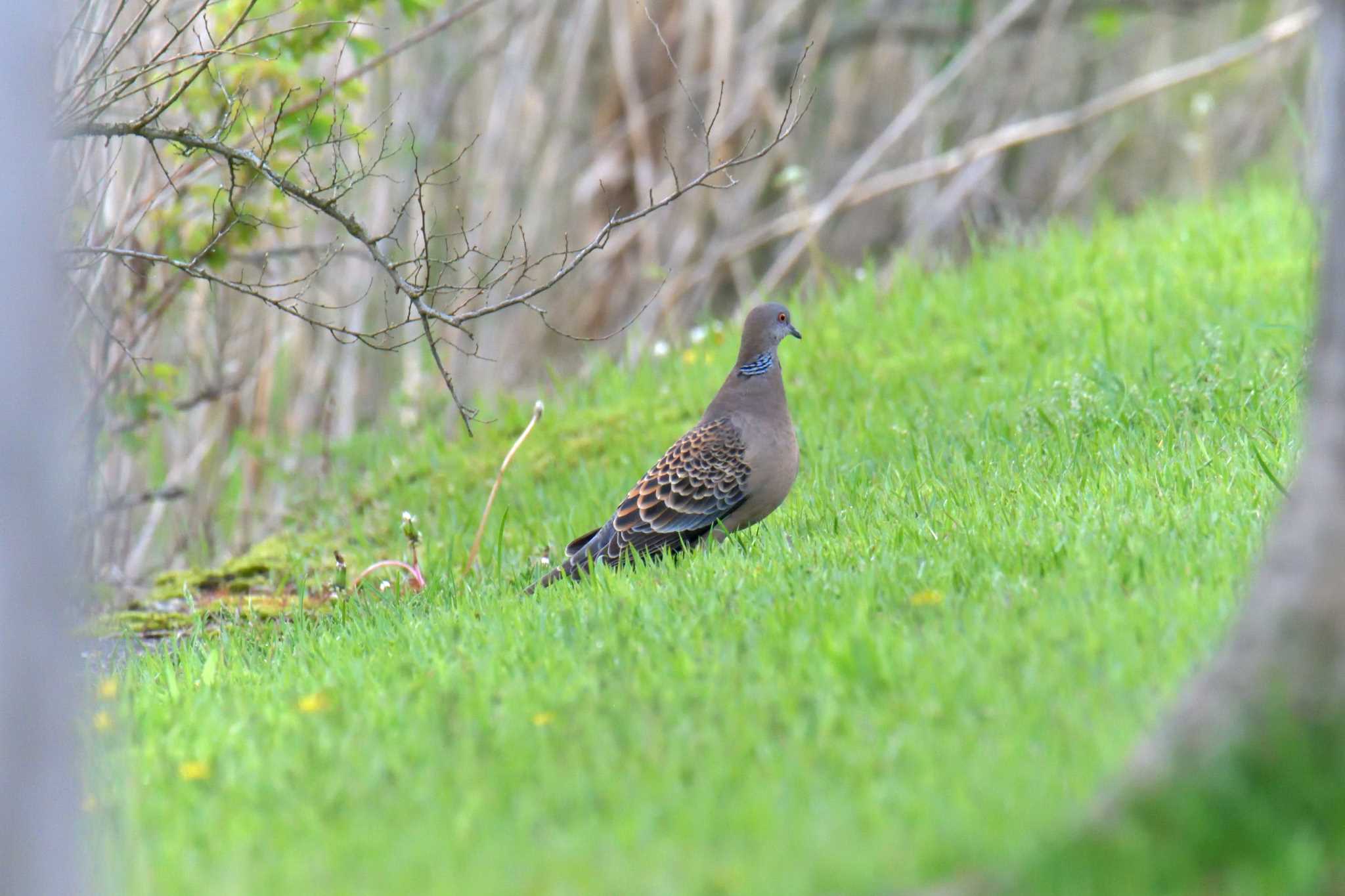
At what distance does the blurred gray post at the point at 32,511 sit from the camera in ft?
8.09

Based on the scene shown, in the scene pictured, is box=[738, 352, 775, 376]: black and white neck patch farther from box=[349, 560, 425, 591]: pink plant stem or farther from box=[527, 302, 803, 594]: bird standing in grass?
box=[349, 560, 425, 591]: pink plant stem

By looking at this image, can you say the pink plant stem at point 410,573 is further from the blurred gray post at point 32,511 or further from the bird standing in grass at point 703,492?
the blurred gray post at point 32,511

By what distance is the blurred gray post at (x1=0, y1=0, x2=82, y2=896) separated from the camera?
2.46 meters

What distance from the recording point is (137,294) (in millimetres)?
8062

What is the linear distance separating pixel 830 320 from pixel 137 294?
4.13 meters

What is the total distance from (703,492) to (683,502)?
0.32 ft

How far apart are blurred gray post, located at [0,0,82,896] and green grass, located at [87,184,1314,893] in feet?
1.47

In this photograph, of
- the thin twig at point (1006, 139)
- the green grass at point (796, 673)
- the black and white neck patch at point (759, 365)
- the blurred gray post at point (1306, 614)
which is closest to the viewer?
the blurred gray post at point (1306, 614)

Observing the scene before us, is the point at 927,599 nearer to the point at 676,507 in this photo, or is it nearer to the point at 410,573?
the point at 676,507

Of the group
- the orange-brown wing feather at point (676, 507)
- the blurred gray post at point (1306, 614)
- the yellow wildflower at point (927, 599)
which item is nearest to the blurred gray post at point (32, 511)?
the blurred gray post at point (1306, 614)

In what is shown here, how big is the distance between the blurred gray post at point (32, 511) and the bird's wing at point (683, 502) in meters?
3.46

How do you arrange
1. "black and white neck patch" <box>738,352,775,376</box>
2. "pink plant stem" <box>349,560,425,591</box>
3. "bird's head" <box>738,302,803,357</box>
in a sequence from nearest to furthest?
"pink plant stem" <box>349,560,425,591</box> < "black and white neck patch" <box>738,352,775,376</box> < "bird's head" <box>738,302,803,357</box>

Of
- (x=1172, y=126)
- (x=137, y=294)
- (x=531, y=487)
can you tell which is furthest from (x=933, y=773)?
(x=1172, y=126)

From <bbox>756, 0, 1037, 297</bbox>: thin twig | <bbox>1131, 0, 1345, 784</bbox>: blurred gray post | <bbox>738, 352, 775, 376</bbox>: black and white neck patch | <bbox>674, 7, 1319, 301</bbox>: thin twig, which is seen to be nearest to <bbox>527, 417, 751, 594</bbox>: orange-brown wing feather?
<bbox>738, 352, 775, 376</bbox>: black and white neck patch
